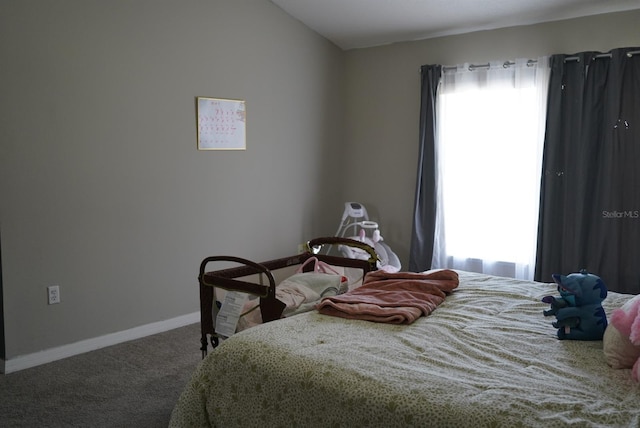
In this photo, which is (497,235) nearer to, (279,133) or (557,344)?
(279,133)

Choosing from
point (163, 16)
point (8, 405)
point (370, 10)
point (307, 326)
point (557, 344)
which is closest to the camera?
point (557, 344)

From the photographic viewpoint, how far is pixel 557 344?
2.03 m

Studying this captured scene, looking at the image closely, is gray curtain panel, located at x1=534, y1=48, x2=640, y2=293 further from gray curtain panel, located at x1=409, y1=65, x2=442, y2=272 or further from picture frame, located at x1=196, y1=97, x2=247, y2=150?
picture frame, located at x1=196, y1=97, x2=247, y2=150

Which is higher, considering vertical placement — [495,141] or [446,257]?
[495,141]

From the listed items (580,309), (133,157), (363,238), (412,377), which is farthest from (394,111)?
(412,377)

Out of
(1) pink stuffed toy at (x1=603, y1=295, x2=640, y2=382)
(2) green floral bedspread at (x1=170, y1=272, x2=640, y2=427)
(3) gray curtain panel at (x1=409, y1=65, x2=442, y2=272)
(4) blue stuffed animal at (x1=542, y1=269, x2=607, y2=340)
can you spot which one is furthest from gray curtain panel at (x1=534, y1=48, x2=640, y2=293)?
(1) pink stuffed toy at (x1=603, y1=295, x2=640, y2=382)

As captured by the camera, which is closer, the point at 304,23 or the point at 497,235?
the point at 497,235

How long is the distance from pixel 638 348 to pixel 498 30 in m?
3.39

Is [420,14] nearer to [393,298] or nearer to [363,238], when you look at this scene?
[363,238]

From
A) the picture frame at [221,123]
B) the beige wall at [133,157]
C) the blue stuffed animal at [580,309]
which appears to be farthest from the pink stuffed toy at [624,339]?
the picture frame at [221,123]

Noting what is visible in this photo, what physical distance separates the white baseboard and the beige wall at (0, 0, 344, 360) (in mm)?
44

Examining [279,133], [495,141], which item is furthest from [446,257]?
[279,133]

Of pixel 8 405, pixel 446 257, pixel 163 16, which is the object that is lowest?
pixel 8 405

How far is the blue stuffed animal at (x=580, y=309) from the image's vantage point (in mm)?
2057
